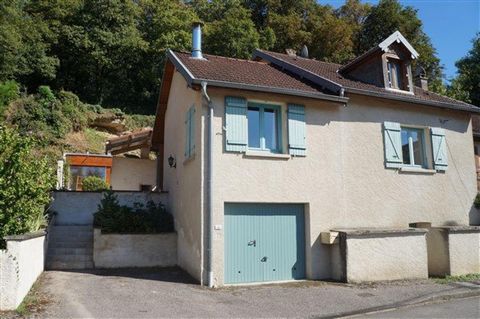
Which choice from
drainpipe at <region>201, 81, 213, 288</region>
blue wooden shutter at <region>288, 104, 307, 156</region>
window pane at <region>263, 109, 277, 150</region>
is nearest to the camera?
drainpipe at <region>201, 81, 213, 288</region>

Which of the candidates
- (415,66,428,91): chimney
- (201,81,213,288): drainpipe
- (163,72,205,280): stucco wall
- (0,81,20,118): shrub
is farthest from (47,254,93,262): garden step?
(0,81,20,118): shrub

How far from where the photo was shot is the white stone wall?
10875 mm

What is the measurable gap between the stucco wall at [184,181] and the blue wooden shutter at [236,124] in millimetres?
661

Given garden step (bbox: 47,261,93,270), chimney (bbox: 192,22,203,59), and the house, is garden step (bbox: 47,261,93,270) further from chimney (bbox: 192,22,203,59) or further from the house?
chimney (bbox: 192,22,203,59)

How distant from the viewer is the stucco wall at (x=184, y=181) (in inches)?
425

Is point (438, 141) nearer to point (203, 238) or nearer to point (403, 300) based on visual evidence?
point (403, 300)

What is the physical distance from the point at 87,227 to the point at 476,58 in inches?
1330

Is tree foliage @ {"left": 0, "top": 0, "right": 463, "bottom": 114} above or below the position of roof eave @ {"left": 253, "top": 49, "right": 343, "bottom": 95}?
above

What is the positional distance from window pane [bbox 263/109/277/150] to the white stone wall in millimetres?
3096

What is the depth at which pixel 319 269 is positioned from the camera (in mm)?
11336

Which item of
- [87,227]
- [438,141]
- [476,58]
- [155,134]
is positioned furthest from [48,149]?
[476,58]

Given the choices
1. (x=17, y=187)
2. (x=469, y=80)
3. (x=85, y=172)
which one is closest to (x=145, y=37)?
(x=85, y=172)

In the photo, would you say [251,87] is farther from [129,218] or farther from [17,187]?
[17,187]

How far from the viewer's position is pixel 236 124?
10.9 metres
